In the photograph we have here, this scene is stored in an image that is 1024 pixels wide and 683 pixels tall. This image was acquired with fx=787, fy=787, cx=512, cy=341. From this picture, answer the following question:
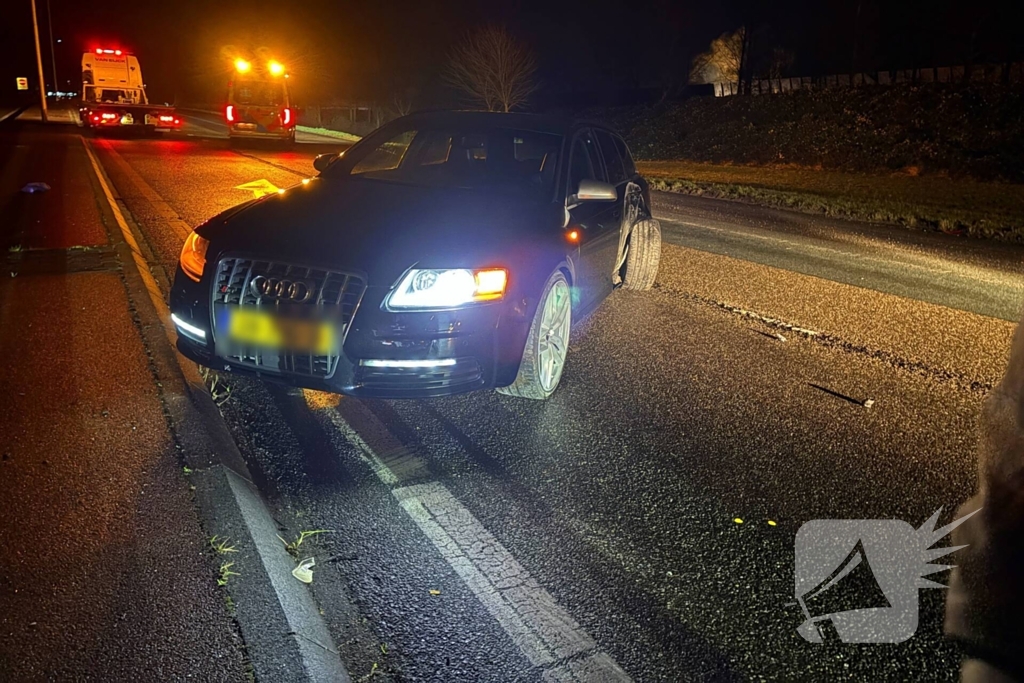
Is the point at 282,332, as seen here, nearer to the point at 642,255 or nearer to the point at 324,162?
the point at 324,162

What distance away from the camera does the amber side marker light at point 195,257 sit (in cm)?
412

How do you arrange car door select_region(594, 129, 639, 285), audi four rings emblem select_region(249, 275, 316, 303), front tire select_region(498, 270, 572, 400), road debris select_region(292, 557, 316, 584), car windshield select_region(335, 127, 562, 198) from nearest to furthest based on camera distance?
road debris select_region(292, 557, 316, 584)
audi four rings emblem select_region(249, 275, 316, 303)
front tire select_region(498, 270, 572, 400)
car windshield select_region(335, 127, 562, 198)
car door select_region(594, 129, 639, 285)

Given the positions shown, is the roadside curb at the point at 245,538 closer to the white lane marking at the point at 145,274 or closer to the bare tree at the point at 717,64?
the white lane marking at the point at 145,274

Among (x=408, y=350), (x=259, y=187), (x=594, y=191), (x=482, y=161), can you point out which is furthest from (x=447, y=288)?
(x=259, y=187)

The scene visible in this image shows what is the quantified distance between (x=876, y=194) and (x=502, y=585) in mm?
17790

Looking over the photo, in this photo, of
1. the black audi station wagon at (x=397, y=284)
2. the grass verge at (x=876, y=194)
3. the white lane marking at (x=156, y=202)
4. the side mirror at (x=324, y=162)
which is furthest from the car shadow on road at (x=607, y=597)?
the grass verge at (x=876, y=194)

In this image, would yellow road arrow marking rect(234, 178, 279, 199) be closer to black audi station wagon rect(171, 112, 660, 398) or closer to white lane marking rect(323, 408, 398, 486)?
black audi station wagon rect(171, 112, 660, 398)

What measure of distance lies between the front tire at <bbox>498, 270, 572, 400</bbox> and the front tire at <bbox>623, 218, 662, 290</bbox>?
2.03 meters

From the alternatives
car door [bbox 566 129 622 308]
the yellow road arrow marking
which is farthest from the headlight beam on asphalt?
the yellow road arrow marking

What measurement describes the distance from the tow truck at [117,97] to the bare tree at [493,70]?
550 inches

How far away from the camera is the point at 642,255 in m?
7.02

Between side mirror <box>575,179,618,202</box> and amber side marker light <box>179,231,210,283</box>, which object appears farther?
side mirror <box>575,179,618,202</box>

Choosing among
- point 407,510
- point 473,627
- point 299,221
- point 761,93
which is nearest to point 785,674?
point 473,627

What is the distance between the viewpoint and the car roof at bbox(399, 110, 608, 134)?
18.3ft
